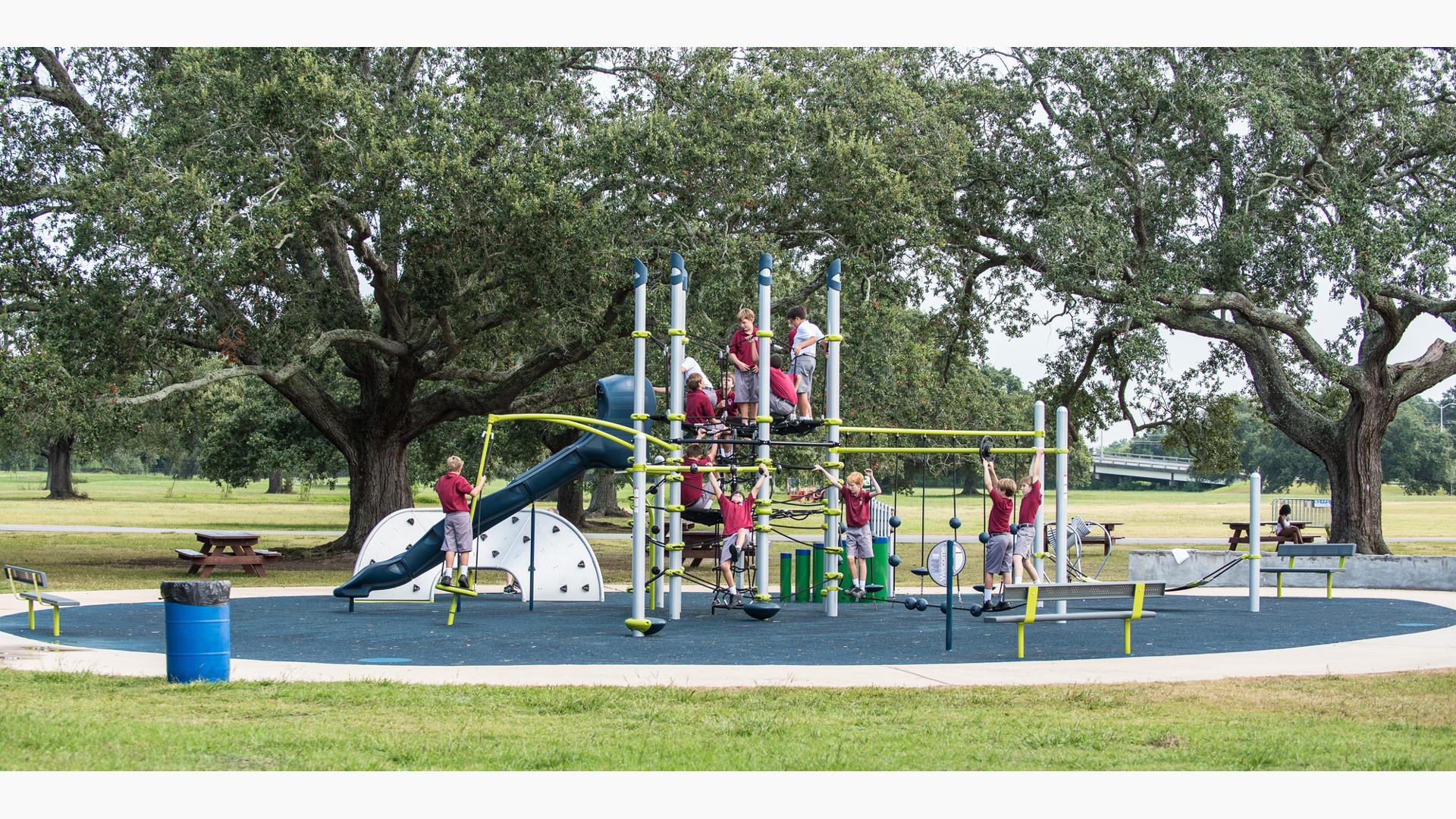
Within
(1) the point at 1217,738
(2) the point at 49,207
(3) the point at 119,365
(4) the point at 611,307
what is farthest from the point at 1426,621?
(2) the point at 49,207

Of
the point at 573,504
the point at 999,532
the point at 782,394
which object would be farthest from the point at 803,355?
the point at 573,504

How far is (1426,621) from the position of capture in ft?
47.0

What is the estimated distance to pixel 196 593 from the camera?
30.1ft

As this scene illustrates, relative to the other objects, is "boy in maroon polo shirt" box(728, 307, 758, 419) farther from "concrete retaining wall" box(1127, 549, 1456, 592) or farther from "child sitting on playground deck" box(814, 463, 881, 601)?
"concrete retaining wall" box(1127, 549, 1456, 592)

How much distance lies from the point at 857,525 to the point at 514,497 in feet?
12.9

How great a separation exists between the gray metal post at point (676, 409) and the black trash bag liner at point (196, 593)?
490 cm

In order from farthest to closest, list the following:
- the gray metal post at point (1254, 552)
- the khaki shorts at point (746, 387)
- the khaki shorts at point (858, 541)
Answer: the khaki shorts at point (858, 541) < the gray metal post at point (1254, 552) < the khaki shorts at point (746, 387)

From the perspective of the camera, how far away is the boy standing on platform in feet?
46.7

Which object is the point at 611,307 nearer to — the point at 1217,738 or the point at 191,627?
the point at 191,627

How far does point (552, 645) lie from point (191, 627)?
129 inches

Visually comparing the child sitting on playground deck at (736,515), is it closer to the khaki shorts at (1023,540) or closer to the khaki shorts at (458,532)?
the khaki shorts at (458,532)

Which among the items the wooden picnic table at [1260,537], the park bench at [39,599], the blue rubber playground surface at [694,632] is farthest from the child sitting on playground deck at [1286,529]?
the park bench at [39,599]

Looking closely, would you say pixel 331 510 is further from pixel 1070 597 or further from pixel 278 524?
pixel 1070 597

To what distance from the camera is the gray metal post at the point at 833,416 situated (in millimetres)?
14234
